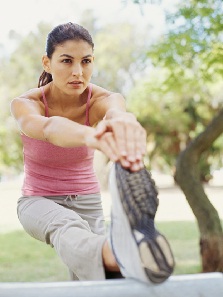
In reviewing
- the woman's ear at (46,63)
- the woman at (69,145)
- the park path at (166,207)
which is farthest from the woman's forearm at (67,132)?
the park path at (166,207)

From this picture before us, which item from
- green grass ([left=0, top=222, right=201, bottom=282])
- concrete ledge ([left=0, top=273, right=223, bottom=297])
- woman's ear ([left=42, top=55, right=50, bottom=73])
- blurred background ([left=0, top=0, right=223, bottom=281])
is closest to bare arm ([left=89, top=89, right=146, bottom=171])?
concrete ledge ([left=0, top=273, right=223, bottom=297])

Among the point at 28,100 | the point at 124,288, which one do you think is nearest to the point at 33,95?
the point at 28,100

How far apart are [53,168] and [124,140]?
35.6 inches

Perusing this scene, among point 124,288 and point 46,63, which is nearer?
point 124,288

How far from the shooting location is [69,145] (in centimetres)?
197

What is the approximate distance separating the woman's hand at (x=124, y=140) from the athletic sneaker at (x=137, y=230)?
3cm

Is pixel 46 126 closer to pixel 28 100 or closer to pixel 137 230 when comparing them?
pixel 28 100

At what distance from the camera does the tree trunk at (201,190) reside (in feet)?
21.5

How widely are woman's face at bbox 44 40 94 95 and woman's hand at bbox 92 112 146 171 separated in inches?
25.5

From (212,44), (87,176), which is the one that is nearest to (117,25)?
(212,44)

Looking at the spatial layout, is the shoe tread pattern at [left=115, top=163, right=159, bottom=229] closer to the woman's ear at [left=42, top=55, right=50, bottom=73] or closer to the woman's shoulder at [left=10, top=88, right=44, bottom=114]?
the woman's shoulder at [left=10, top=88, right=44, bottom=114]

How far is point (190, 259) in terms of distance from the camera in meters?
10.8

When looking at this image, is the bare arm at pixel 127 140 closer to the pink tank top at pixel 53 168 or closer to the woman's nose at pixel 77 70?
the woman's nose at pixel 77 70

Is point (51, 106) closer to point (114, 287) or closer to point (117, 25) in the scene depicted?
point (114, 287)
